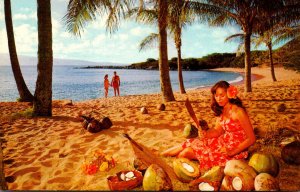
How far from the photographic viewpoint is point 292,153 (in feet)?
10.6

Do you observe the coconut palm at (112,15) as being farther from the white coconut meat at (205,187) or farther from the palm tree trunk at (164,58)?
the white coconut meat at (205,187)

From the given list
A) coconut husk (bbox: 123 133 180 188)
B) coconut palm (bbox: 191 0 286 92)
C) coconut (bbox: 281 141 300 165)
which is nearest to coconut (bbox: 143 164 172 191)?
coconut husk (bbox: 123 133 180 188)

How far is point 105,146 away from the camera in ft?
14.2

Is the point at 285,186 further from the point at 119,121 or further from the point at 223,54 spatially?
the point at 223,54

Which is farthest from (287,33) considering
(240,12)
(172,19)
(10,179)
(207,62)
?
(207,62)

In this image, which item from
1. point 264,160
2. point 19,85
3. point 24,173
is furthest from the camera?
point 19,85

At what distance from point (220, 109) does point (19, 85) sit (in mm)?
9261

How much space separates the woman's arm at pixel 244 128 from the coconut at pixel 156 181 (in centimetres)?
83

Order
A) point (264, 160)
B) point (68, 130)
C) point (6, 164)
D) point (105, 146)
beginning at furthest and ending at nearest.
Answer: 1. point (68, 130)
2. point (105, 146)
3. point (6, 164)
4. point (264, 160)

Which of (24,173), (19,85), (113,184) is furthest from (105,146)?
(19,85)

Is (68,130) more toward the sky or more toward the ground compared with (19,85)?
more toward the ground

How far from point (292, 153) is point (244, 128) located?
97 centimetres

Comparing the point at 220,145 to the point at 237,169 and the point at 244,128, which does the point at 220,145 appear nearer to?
→ the point at 244,128

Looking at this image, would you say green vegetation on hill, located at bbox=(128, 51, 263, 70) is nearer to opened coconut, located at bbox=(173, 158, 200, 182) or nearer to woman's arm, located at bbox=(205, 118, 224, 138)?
woman's arm, located at bbox=(205, 118, 224, 138)
